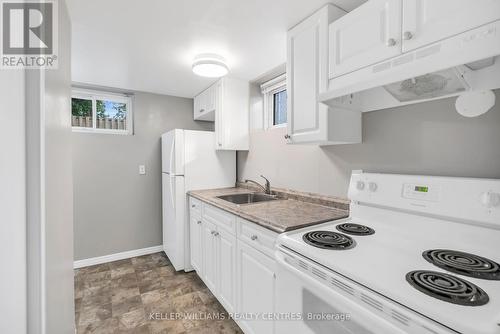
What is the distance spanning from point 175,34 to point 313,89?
108cm

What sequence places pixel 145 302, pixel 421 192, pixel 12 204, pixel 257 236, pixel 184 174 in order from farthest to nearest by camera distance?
1. pixel 184 174
2. pixel 145 302
3. pixel 257 236
4. pixel 421 192
5. pixel 12 204

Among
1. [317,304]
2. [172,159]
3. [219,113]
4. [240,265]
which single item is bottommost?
[240,265]

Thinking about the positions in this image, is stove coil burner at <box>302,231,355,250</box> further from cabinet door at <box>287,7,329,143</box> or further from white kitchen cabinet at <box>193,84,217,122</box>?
white kitchen cabinet at <box>193,84,217,122</box>

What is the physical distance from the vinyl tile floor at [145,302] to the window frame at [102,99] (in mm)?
1673

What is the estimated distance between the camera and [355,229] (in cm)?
122

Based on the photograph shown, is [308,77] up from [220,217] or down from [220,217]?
up

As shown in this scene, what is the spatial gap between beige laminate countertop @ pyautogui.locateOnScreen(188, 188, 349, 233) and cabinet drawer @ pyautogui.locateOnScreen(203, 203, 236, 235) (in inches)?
2.1

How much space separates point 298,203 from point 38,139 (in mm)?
1671

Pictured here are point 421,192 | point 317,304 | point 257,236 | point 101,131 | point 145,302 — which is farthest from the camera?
point 101,131

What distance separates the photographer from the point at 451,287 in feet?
2.21

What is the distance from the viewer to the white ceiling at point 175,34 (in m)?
1.37

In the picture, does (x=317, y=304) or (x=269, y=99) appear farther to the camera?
(x=269, y=99)

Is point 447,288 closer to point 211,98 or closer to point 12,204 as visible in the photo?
point 12,204

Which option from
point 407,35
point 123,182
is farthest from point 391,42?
point 123,182
